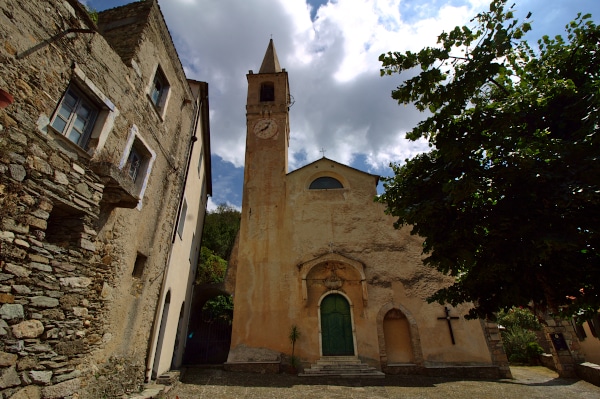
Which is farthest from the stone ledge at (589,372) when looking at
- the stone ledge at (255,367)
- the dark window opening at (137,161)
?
the dark window opening at (137,161)

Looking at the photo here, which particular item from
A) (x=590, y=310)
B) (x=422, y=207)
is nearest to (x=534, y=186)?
(x=422, y=207)

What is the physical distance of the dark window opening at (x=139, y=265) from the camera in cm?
696

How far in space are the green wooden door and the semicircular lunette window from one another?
5780mm

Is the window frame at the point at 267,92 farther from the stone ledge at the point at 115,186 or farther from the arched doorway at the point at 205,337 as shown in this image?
the stone ledge at the point at 115,186

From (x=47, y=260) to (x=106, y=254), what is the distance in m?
1.33

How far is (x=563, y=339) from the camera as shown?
39.5ft

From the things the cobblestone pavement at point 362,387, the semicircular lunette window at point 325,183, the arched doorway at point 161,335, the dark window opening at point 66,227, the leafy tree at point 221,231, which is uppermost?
the leafy tree at point 221,231

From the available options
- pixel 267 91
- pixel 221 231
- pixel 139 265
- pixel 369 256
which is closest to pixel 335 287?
pixel 369 256

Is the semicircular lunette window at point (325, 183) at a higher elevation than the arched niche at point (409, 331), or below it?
higher

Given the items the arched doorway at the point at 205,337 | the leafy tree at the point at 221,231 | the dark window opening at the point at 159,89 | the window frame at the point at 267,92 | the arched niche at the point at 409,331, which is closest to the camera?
the dark window opening at the point at 159,89

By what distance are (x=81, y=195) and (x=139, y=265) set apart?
2784 mm

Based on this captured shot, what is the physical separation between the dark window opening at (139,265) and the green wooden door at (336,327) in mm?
8361

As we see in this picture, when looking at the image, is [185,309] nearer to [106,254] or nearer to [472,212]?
[106,254]

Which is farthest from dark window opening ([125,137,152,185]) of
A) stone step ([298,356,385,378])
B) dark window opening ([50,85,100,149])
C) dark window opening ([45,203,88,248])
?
stone step ([298,356,385,378])
